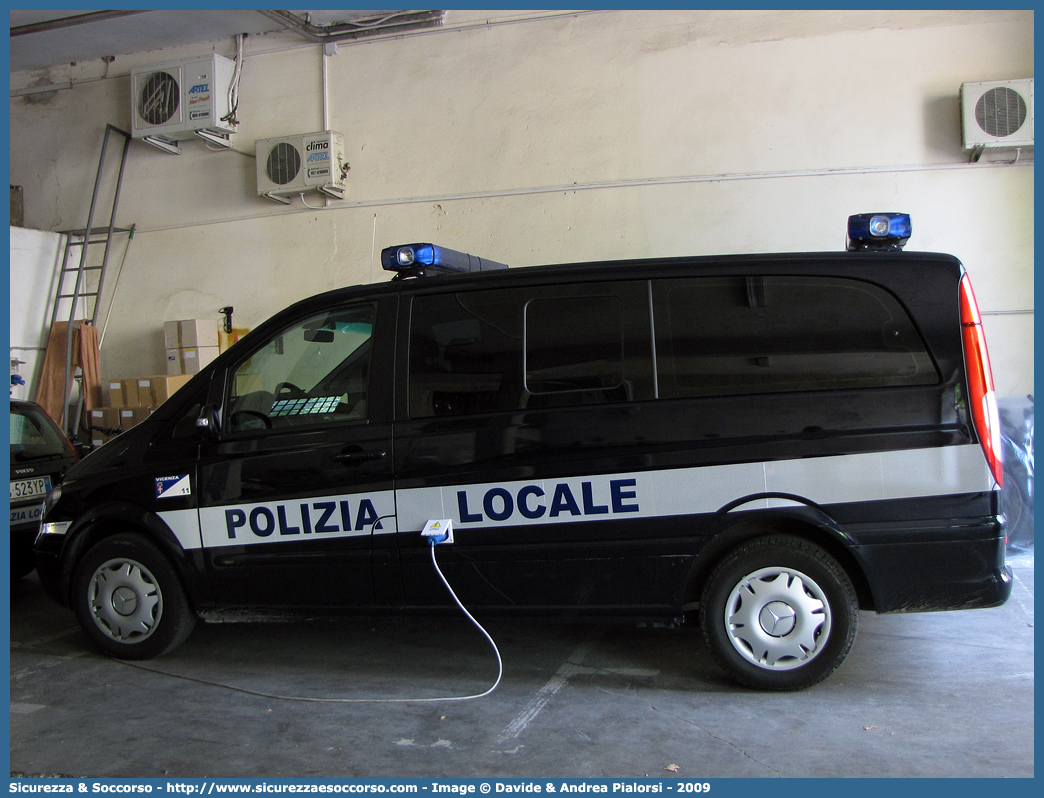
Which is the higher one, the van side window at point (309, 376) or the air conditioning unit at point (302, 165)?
the air conditioning unit at point (302, 165)

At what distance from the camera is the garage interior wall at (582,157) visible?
6.45m

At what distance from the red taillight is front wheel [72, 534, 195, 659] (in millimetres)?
3421

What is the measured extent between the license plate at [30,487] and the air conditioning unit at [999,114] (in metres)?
6.93

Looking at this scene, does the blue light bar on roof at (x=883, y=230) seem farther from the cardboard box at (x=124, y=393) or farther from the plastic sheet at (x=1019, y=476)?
the cardboard box at (x=124, y=393)

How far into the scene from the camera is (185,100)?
25.8ft

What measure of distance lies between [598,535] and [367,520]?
38.5 inches

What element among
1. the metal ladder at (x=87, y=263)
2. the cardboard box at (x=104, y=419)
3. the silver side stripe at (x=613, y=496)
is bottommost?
the silver side stripe at (x=613, y=496)

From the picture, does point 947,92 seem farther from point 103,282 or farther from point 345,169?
point 103,282

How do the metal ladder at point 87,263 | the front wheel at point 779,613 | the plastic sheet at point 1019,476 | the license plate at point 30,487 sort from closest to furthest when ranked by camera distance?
the front wheel at point 779,613 < the license plate at point 30,487 < the plastic sheet at point 1019,476 < the metal ladder at point 87,263

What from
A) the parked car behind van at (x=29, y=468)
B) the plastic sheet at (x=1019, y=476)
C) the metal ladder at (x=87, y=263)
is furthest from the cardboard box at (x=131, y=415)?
the plastic sheet at (x=1019, y=476)

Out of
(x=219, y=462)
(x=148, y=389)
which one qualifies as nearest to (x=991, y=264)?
(x=219, y=462)

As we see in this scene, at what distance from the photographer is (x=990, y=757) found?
271 centimetres

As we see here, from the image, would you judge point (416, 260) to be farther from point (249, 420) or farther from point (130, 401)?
point (130, 401)

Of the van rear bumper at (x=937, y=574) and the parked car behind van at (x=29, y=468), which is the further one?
the parked car behind van at (x=29, y=468)
